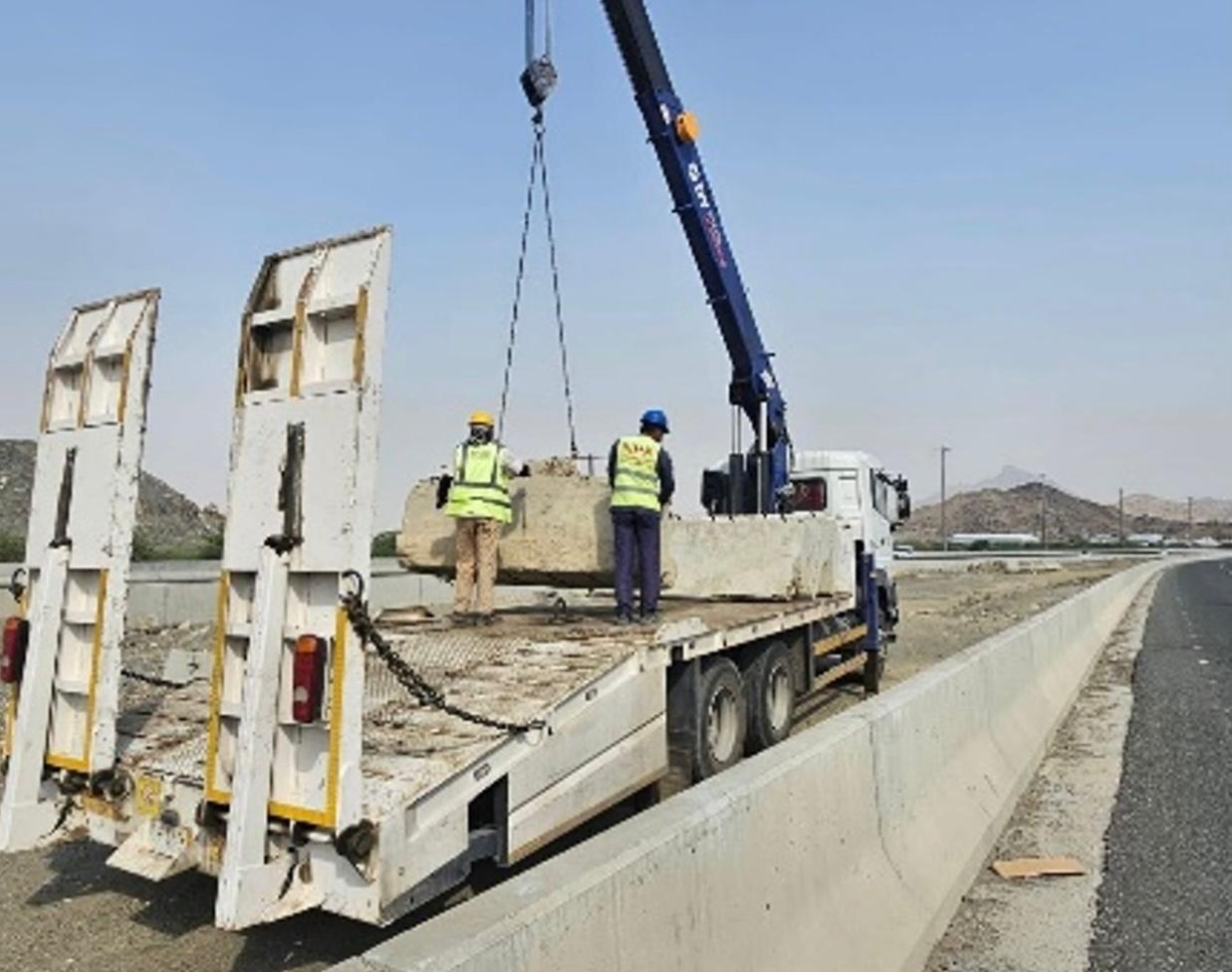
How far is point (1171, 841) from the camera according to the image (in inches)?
224

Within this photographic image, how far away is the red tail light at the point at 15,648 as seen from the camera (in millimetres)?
4707

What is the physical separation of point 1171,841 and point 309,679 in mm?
4795

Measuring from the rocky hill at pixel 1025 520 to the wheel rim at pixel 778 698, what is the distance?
537 ft

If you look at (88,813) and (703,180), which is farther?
(703,180)

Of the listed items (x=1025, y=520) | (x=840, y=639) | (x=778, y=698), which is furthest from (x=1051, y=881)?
(x=1025, y=520)

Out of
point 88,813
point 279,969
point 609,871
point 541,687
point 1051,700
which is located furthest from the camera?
point 1051,700

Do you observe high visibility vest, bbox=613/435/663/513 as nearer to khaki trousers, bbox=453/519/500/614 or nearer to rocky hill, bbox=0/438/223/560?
khaki trousers, bbox=453/519/500/614

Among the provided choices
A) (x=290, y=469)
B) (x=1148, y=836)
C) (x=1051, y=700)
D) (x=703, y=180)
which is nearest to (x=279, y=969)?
(x=290, y=469)

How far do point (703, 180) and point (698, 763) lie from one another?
8895 mm

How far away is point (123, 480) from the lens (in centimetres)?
448

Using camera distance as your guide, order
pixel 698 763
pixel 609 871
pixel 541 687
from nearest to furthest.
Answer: pixel 609 871, pixel 541 687, pixel 698 763

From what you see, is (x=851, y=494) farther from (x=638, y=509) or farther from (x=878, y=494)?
(x=638, y=509)

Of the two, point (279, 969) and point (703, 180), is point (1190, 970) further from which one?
point (703, 180)

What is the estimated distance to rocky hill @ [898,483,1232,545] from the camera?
175750 mm
